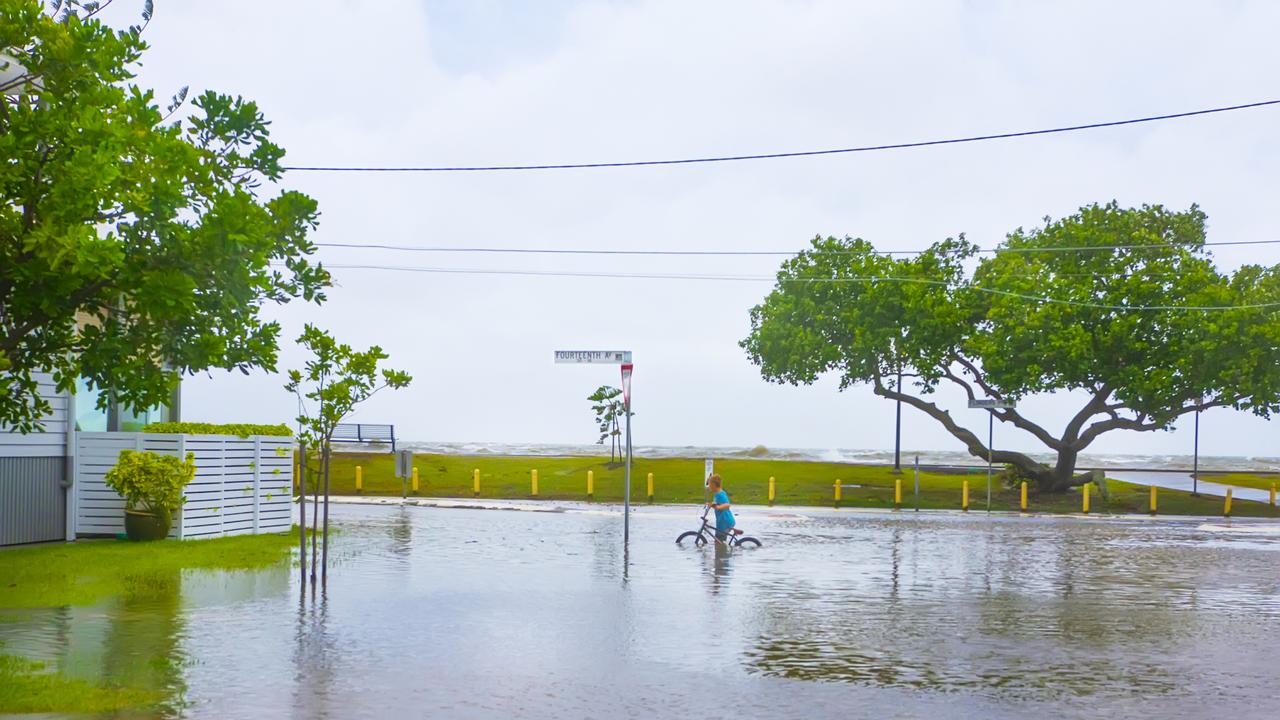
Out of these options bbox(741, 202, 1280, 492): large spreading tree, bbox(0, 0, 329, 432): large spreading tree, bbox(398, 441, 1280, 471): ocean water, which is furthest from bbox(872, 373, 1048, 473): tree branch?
bbox(0, 0, 329, 432): large spreading tree

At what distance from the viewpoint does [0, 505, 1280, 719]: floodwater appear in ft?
34.8

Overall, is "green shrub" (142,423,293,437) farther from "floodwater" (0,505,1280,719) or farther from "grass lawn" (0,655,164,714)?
"grass lawn" (0,655,164,714)

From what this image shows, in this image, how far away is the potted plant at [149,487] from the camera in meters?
23.7

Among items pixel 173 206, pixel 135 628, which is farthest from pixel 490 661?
pixel 173 206

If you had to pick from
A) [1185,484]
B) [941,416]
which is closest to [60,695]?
[941,416]

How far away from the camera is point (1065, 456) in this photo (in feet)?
164

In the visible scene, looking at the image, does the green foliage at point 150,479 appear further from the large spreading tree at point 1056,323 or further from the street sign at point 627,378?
the large spreading tree at point 1056,323

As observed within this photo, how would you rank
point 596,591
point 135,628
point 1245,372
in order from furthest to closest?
point 1245,372, point 596,591, point 135,628

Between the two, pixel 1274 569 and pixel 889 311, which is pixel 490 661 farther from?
pixel 889 311

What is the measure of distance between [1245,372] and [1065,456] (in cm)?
727

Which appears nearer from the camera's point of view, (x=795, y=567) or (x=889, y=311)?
(x=795, y=567)

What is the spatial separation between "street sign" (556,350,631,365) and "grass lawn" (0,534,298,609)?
245 inches

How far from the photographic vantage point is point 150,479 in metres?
23.8

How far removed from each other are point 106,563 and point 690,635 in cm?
1087
